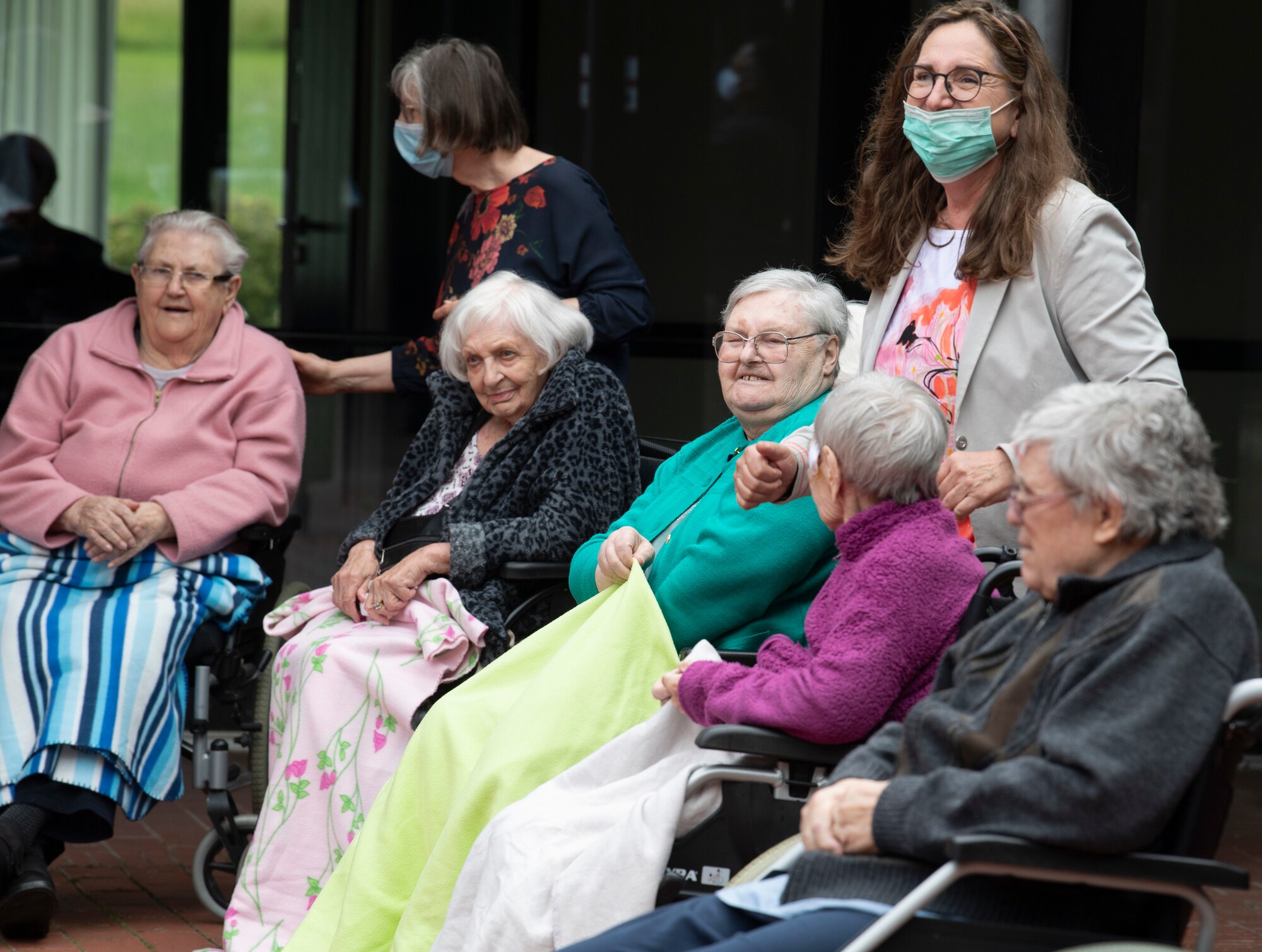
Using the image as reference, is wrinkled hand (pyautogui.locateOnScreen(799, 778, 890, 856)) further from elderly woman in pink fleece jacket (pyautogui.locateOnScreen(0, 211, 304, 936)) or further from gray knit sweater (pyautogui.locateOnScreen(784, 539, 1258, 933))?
elderly woman in pink fleece jacket (pyautogui.locateOnScreen(0, 211, 304, 936))

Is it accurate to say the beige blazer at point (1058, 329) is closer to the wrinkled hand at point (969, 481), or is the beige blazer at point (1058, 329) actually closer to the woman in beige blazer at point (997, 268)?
the woman in beige blazer at point (997, 268)

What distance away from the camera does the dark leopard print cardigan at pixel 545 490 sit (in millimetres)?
3490

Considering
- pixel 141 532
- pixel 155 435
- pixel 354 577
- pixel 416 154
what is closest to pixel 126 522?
pixel 141 532

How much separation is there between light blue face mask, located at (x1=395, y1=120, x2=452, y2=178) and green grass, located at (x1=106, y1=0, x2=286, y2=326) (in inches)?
99.0

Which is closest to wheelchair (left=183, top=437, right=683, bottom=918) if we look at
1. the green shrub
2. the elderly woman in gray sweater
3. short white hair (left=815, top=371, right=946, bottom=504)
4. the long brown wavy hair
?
the long brown wavy hair

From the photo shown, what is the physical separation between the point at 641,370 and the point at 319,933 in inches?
196

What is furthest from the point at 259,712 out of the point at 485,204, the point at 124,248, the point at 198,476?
the point at 124,248

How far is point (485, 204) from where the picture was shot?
4.30 m

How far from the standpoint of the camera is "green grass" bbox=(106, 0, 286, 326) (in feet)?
21.3

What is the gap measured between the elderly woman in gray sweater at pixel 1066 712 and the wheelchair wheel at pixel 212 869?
1.90 metres

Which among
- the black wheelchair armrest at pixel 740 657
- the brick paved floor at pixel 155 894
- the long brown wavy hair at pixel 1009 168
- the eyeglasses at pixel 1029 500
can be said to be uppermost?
the long brown wavy hair at pixel 1009 168

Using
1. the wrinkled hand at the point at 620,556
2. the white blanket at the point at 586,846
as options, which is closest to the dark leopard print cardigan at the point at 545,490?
the wrinkled hand at the point at 620,556

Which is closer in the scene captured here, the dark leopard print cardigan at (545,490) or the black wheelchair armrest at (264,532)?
the dark leopard print cardigan at (545,490)

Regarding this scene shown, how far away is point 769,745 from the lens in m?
2.31
